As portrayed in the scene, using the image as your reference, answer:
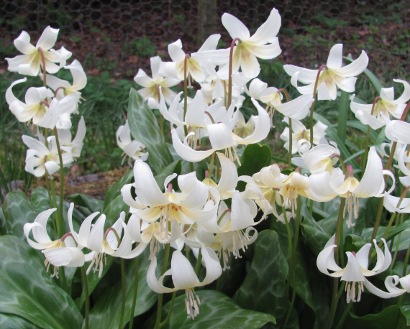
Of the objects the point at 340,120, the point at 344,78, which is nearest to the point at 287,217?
the point at 344,78

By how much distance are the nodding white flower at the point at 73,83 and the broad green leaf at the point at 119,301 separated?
531 mm

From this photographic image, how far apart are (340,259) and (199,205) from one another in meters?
0.58

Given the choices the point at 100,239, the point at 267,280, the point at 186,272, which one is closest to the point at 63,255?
the point at 100,239

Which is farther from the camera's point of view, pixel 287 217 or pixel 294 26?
pixel 294 26

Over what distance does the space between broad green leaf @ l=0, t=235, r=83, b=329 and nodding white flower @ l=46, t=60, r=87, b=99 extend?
19.4 inches

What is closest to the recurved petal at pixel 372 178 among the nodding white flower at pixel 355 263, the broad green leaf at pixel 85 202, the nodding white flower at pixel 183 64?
the nodding white flower at pixel 355 263

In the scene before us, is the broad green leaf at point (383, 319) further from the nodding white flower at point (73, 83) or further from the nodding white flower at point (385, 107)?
the nodding white flower at point (73, 83)

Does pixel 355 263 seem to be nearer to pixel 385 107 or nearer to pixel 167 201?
pixel 167 201

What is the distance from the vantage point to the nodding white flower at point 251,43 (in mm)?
1502

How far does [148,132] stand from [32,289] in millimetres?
577

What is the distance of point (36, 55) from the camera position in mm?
1913

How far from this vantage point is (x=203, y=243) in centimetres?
133

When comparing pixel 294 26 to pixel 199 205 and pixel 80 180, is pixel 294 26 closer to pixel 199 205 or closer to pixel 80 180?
pixel 80 180

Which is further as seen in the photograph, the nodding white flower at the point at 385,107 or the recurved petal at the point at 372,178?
the nodding white flower at the point at 385,107
